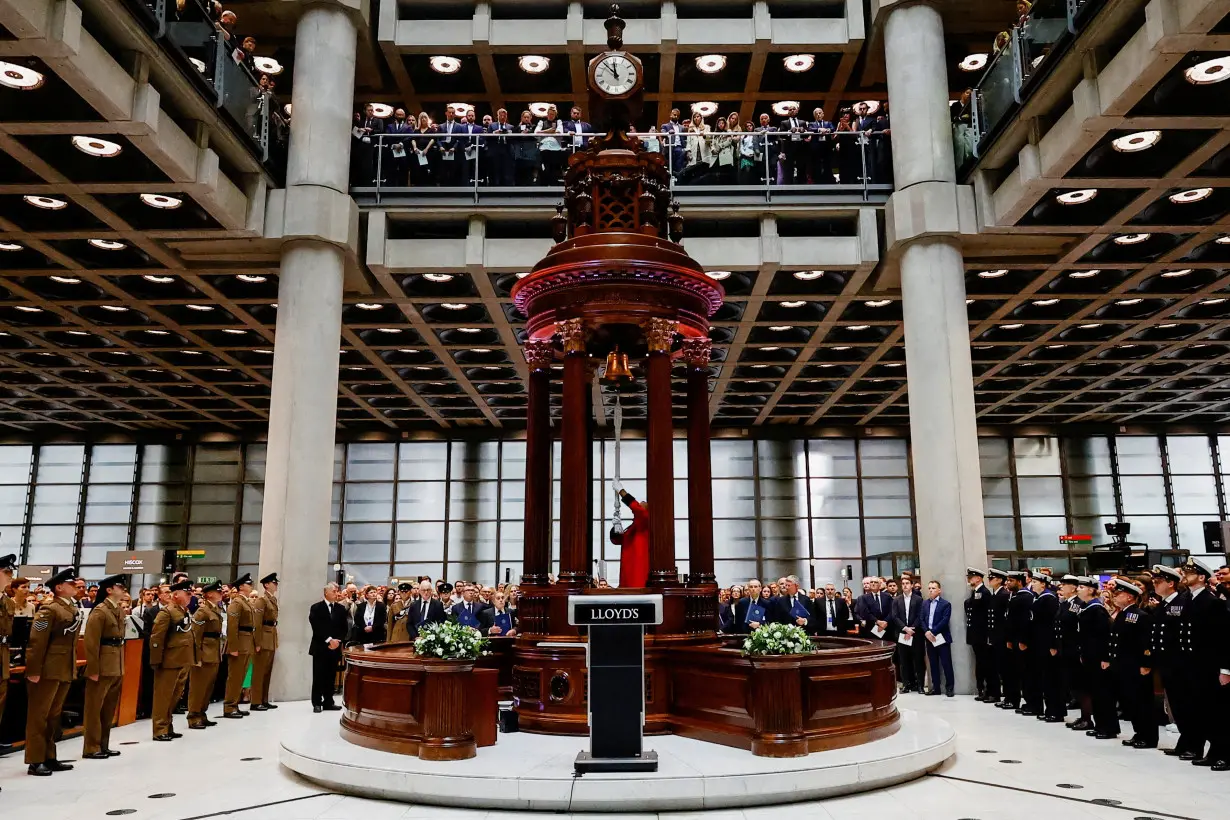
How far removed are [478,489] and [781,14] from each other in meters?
19.3

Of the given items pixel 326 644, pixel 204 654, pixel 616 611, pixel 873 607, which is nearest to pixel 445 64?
pixel 326 644

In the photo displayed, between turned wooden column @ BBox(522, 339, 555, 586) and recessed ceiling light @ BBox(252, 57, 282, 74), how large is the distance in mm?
15666

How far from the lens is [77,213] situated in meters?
16.8

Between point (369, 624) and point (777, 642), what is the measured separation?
36.1 ft

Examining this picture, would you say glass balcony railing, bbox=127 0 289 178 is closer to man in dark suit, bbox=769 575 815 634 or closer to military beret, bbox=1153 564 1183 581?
man in dark suit, bbox=769 575 815 634

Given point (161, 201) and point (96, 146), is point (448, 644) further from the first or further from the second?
point (161, 201)

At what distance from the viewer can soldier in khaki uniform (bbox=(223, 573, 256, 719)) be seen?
1380 centimetres

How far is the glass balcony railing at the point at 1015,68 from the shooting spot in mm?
13733

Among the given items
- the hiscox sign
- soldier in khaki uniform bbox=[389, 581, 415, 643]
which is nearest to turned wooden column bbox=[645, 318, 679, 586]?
the hiscox sign

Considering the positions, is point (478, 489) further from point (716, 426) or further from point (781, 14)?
point (781, 14)

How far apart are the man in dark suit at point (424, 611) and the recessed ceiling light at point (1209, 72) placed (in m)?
14.4

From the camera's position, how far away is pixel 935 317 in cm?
1700

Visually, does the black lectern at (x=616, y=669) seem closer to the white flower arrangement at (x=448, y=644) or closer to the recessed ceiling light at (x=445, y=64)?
the white flower arrangement at (x=448, y=644)

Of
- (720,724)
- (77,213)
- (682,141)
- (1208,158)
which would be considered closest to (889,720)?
(720,724)
